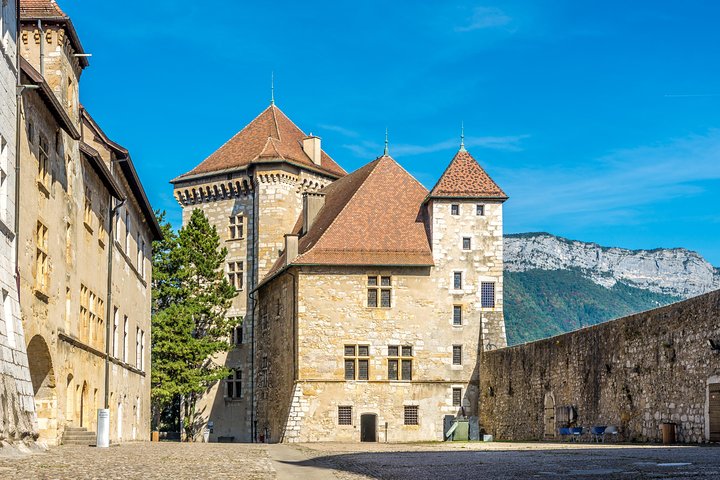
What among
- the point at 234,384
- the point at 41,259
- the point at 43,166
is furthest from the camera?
the point at 234,384

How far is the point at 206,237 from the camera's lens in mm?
57781

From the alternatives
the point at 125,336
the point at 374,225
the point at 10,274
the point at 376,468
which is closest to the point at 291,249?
the point at 374,225

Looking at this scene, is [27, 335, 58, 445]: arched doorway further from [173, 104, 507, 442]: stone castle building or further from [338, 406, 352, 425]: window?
[338, 406, 352, 425]: window

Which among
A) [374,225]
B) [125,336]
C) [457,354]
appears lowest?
[457,354]

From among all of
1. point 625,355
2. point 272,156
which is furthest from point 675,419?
point 272,156

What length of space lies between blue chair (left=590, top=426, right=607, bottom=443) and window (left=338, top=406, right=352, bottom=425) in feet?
55.5

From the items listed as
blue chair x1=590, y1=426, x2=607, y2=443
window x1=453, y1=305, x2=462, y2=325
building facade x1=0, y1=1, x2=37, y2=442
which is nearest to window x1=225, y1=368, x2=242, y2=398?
window x1=453, y1=305, x2=462, y2=325

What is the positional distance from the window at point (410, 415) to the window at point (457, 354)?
2566mm

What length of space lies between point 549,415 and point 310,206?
20685 millimetres

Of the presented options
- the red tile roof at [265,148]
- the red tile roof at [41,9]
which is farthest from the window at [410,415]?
the red tile roof at [41,9]

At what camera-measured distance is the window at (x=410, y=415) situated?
152 feet

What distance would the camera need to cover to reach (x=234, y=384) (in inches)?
2293

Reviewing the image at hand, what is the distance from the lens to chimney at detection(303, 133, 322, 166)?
202ft

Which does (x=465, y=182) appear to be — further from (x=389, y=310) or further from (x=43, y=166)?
(x=43, y=166)
